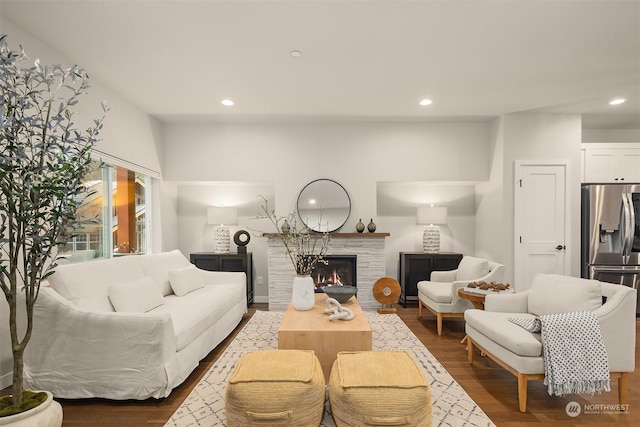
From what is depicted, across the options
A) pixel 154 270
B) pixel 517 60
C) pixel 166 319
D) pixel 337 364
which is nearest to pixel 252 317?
pixel 154 270

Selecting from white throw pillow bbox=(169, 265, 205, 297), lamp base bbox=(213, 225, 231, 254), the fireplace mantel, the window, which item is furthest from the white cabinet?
the window

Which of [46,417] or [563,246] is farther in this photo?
Result: [563,246]

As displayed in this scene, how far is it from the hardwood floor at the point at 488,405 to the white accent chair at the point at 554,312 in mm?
122

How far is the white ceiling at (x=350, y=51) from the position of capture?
2.23m

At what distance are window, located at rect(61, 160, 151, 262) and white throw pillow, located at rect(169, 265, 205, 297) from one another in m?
0.88

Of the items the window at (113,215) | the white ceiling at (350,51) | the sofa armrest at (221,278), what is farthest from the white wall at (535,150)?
the window at (113,215)

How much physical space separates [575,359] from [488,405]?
24.1 inches

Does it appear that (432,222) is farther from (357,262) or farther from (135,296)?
(135,296)

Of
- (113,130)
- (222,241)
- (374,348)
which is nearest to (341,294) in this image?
(374,348)

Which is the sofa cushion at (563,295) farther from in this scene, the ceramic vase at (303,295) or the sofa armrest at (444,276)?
the ceramic vase at (303,295)

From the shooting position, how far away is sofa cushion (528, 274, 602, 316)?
229cm

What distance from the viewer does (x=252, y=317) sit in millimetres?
4125

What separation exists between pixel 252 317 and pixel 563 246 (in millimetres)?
4171

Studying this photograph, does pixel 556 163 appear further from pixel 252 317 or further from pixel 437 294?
pixel 252 317
